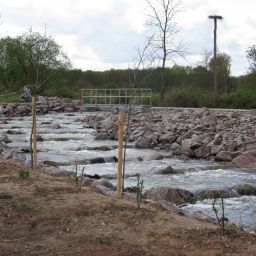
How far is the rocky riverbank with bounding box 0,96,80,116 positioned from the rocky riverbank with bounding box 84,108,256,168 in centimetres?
1213

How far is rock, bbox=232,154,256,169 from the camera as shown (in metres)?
16.4

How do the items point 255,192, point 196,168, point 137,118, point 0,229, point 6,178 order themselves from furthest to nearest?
point 137,118 → point 196,168 → point 255,192 → point 6,178 → point 0,229

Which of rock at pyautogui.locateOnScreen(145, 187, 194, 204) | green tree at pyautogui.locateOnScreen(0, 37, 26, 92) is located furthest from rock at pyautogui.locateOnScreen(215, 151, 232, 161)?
green tree at pyautogui.locateOnScreen(0, 37, 26, 92)

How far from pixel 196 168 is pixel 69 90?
4216 centimetres

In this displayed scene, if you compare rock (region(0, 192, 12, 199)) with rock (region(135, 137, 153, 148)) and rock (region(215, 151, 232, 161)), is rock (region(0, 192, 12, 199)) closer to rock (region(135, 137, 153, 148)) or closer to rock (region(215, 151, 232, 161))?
rock (region(215, 151, 232, 161))

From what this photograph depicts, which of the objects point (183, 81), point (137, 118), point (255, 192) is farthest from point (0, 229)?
point (183, 81)

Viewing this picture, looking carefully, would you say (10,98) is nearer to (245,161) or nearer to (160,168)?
(160,168)

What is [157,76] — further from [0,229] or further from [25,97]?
[0,229]

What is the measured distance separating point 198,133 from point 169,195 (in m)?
12.0

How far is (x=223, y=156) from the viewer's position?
1789 cm

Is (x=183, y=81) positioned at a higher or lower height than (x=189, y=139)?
higher

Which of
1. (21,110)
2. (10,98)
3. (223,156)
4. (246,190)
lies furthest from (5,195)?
(10,98)

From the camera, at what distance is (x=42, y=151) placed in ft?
65.0

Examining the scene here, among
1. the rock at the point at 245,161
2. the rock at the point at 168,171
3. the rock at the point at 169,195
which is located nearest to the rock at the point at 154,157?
the rock at the point at 245,161
